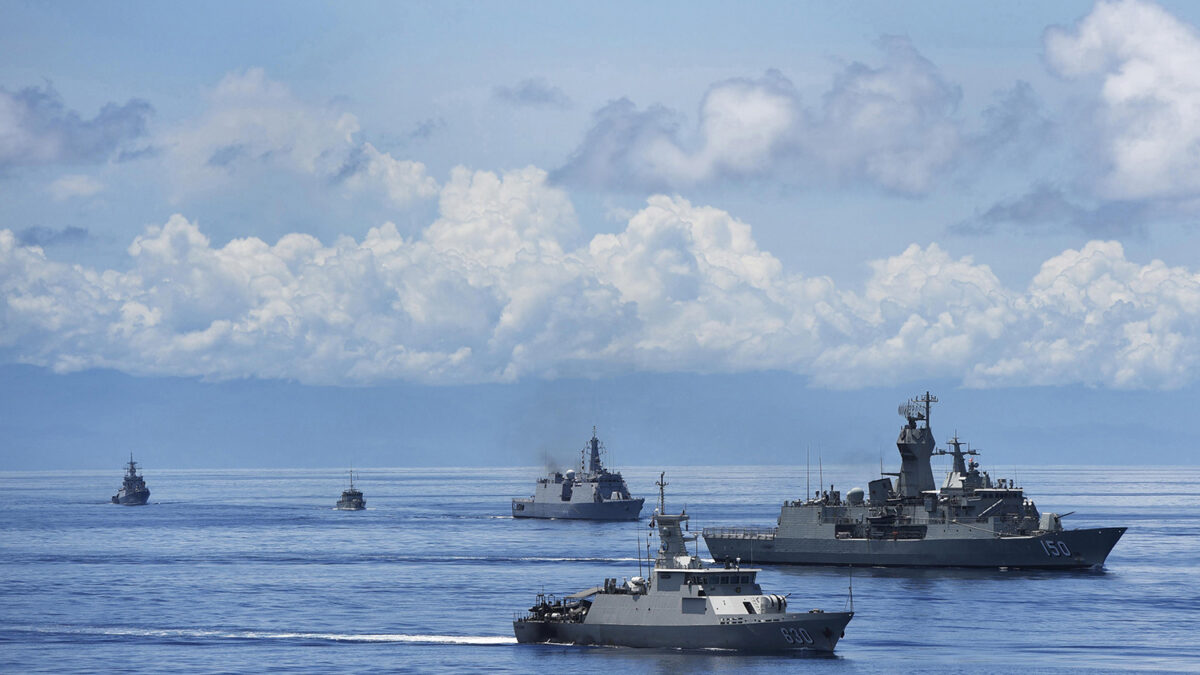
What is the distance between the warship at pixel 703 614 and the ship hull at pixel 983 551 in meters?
38.6

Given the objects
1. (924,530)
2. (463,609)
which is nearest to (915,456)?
(924,530)

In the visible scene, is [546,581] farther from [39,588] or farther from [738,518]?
[738,518]

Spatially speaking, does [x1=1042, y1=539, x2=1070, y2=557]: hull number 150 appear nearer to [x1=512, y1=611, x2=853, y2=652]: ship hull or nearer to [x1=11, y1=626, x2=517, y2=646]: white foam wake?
[x1=512, y1=611, x2=853, y2=652]: ship hull

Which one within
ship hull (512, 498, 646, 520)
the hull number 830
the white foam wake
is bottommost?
the white foam wake

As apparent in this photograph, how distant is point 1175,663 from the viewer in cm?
6669

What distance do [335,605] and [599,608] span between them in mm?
28418

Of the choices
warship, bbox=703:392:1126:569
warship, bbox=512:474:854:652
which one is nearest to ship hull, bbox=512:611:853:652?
warship, bbox=512:474:854:652

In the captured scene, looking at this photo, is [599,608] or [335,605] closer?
[599,608]

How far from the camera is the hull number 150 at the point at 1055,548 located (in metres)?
108

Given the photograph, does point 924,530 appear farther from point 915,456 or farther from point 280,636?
point 280,636

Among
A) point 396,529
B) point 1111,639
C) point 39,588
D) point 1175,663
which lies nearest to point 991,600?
point 1111,639

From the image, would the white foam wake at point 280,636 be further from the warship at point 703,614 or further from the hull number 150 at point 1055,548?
the hull number 150 at point 1055,548

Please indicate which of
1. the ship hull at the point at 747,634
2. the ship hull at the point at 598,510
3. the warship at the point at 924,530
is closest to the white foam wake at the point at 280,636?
the ship hull at the point at 747,634

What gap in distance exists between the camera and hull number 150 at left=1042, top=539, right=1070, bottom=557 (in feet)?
353
